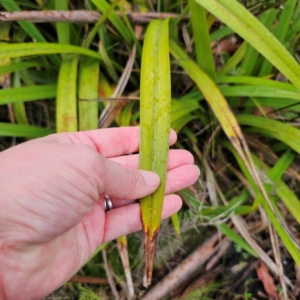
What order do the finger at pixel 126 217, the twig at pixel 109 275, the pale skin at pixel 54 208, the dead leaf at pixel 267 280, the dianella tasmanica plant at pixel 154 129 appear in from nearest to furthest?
the pale skin at pixel 54 208
the dianella tasmanica plant at pixel 154 129
the finger at pixel 126 217
the twig at pixel 109 275
the dead leaf at pixel 267 280

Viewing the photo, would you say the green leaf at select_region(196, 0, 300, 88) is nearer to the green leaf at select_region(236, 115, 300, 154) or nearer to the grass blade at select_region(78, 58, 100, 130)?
the green leaf at select_region(236, 115, 300, 154)

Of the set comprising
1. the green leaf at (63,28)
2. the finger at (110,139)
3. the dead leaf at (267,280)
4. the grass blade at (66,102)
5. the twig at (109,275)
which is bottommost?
the dead leaf at (267,280)

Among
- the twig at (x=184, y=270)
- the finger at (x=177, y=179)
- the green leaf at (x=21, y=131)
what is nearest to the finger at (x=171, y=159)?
the finger at (x=177, y=179)

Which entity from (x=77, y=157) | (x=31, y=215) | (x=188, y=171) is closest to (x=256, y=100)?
(x=188, y=171)

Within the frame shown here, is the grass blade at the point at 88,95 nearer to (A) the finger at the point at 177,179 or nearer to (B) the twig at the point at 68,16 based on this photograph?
(B) the twig at the point at 68,16

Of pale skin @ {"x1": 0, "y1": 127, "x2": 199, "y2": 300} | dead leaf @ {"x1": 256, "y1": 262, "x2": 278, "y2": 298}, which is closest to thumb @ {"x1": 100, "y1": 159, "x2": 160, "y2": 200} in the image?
pale skin @ {"x1": 0, "y1": 127, "x2": 199, "y2": 300}
